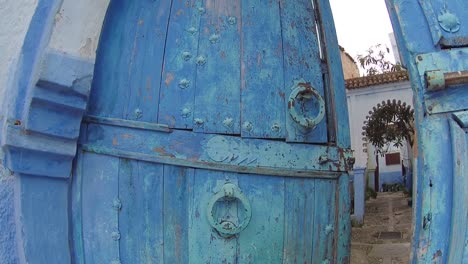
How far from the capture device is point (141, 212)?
1.81 m

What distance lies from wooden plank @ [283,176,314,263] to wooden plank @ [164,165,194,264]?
1.07 feet

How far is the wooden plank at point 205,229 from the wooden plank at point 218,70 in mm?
153

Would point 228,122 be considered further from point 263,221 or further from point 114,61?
point 114,61

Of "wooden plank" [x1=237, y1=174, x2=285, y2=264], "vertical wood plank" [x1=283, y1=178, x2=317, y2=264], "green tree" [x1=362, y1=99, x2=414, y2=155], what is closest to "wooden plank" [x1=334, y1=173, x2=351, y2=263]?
"vertical wood plank" [x1=283, y1=178, x2=317, y2=264]

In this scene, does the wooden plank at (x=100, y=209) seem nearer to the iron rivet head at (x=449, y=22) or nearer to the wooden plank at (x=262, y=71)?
the wooden plank at (x=262, y=71)

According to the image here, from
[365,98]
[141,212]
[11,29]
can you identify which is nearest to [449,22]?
[141,212]

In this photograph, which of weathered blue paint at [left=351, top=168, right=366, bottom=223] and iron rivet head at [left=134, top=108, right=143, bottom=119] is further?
weathered blue paint at [left=351, top=168, right=366, bottom=223]

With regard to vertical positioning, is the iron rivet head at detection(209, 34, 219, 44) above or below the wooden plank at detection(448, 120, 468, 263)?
above

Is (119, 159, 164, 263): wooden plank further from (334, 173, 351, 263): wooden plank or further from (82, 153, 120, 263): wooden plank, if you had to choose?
(334, 173, 351, 263): wooden plank

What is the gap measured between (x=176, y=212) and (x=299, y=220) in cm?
41

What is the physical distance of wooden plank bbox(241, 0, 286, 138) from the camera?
5.95ft

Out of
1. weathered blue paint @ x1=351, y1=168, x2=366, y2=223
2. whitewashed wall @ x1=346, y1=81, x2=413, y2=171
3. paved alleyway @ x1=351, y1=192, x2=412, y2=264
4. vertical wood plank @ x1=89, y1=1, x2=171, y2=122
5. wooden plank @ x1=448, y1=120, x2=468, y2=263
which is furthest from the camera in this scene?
whitewashed wall @ x1=346, y1=81, x2=413, y2=171

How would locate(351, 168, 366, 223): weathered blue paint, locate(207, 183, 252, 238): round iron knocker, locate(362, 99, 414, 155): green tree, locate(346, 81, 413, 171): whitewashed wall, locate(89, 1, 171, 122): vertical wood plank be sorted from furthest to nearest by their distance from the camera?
1. locate(346, 81, 413, 171): whitewashed wall
2. locate(362, 99, 414, 155): green tree
3. locate(351, 168, 366, 223): weathered blue paint
4. locate(89, 1, 171, 122): vertical wood plank
5. locate(207, 183, 252, 238): round iron knocker

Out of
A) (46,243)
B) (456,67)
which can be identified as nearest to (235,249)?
(46,243)
